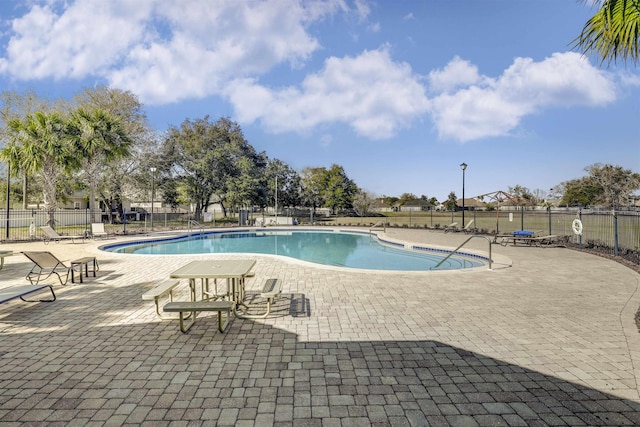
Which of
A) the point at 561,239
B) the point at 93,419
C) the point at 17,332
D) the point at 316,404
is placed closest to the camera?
the point at 93,419

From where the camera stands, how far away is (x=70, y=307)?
477 centimetres

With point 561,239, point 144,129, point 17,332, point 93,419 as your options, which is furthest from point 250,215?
point 93,419

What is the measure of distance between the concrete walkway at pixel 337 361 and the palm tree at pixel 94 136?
14.6m

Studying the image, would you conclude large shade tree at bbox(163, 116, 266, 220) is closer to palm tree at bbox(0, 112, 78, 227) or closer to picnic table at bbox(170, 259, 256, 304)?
palm tree at bbox(0, 112, 78, 227)

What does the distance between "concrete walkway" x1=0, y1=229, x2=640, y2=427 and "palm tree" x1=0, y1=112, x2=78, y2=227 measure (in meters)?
14.2

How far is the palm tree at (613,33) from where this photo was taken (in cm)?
352

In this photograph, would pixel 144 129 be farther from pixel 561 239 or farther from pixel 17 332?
pixel 561 239

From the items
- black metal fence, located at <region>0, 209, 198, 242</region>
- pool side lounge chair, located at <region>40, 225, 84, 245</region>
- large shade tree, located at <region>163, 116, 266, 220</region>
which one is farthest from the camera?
large shade tree, located at <region>163, 116, 266, 220</region>

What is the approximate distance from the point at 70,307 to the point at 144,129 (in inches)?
1027

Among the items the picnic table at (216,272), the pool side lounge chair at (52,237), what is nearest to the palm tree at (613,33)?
the picnic table at (216,272)

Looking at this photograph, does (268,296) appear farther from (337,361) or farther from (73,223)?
(73,223)

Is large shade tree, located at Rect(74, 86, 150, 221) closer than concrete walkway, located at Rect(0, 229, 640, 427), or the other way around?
concrete walkway, located at Rect(0, 229, 640, 427)

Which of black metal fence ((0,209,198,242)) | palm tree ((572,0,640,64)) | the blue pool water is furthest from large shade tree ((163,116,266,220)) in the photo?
palm tree ((572,0,640,64))

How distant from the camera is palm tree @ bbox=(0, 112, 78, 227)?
15172 mm
